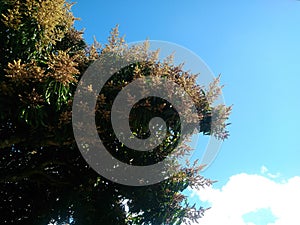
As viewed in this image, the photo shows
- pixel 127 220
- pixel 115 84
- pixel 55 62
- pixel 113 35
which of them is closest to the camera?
pixel 55 62

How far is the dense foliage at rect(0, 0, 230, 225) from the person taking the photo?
7.61m

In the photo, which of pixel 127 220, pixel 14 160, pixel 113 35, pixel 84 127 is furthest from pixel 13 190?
pixel 113 35

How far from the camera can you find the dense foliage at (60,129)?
→ 300 inches

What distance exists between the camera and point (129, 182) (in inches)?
372

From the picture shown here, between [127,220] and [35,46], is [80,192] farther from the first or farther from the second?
[35,46]

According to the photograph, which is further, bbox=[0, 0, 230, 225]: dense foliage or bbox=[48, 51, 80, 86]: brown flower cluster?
bbox=[0, 0, 230, 225]: dense foliage

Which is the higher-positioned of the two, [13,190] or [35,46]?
[35,46]

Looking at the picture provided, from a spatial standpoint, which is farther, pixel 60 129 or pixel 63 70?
pixel 60 129

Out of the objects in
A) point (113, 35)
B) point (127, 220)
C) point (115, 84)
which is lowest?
point (127, 220)

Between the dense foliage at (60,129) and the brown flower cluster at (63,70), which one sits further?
the dense foliage at (60,129)

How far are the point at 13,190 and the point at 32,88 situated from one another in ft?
12.7

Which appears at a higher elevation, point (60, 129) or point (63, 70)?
point (63, 70)

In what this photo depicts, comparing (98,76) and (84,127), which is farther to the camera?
(98,76)

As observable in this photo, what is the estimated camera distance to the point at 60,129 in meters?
7.87
